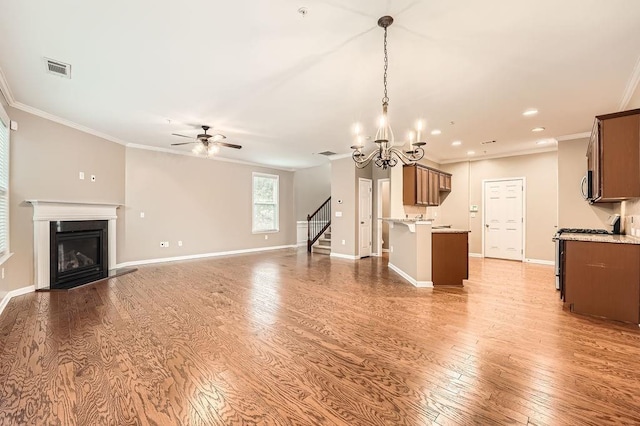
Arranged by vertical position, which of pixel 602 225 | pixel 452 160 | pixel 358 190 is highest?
pixel 452 160

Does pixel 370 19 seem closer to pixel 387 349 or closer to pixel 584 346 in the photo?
pixel 387 349

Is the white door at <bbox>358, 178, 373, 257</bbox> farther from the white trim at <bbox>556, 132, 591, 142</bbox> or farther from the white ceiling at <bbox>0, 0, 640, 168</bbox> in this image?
the white trim at <bbox>556, 132, 591, 142</bbox>

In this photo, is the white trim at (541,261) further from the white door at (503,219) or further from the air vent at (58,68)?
the air vent at (58,68)

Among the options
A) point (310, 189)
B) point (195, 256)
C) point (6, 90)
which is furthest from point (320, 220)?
point (6, 90)

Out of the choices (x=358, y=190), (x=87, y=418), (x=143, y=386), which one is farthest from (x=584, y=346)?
(x=358, y=190)

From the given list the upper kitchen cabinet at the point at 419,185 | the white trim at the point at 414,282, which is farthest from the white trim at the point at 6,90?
the upper kitchen cabinet at the point at 419,185

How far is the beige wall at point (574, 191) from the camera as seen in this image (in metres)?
5.36

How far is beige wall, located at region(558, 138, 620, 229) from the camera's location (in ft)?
17.6

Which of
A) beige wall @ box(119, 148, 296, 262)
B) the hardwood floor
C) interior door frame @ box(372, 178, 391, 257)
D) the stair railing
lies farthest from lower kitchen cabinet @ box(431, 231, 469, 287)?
beige wall @ box(119, 148, 296, 262)

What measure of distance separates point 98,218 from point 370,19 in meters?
5.86

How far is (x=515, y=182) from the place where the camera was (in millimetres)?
7066

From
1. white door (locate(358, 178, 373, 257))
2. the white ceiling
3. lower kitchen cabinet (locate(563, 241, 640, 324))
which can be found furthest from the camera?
white door (locate(358, 178, 373, 257))

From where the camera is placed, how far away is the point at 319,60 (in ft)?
9.36

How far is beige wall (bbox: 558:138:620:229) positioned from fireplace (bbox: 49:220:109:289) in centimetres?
905
